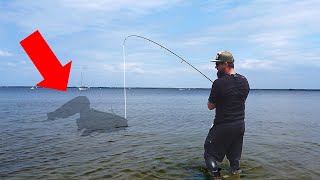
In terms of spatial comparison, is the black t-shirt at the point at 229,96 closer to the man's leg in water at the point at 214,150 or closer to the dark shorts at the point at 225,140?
the dark shorts at the point at 225,140

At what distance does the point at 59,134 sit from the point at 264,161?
11000 millimetres

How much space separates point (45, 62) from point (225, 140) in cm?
590

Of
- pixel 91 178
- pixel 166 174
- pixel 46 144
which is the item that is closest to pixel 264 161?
pixel 166 174

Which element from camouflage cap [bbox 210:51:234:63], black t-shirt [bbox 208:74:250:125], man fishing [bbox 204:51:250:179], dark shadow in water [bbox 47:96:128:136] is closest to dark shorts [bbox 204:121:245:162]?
man fishing [bbox 204:51:250:179]

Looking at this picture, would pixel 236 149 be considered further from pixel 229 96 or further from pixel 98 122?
pixel 98 122

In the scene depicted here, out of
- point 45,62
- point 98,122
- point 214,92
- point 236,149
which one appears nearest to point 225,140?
point 236,149

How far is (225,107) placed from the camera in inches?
257

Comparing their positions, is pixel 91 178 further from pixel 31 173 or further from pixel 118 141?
pixel 118 141

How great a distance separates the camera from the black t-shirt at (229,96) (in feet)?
21.0

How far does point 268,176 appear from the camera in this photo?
8297 millimetres

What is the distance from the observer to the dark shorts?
6594 mm

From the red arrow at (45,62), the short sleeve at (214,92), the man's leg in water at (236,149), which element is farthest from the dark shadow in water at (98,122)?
the short sleeve at (214,92)

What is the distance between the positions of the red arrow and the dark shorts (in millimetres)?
5333

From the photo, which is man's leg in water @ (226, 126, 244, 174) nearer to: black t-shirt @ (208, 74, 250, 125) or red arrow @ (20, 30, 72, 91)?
black t-shirt @ (208, 74, 250, 125)
